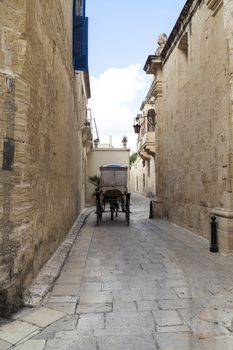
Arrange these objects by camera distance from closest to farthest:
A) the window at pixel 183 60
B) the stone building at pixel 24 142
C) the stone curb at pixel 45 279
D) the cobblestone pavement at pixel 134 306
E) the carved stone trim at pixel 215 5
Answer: the cobblestone pavement at pixel 134 306 → the stone building at pixel 24 142 → the stone curb at pixel 45 279 → the carved stone trim at pixel 215 5 → the window at pixel 183 60

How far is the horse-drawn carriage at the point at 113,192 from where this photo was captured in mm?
10836

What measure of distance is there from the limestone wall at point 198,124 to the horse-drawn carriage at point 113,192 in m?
1.61

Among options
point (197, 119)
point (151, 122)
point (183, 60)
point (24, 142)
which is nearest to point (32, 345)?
point (24, 142)

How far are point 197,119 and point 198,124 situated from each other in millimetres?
170

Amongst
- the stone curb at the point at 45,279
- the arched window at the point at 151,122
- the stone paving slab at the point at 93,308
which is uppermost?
the arched window at the point at 151,122

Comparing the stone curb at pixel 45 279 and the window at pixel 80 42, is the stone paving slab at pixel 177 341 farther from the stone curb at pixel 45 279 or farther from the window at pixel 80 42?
the window at pixel 80 42

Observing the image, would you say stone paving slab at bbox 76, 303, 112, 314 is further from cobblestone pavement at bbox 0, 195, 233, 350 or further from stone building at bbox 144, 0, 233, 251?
stone building at bbox 144, 0, 233, 251

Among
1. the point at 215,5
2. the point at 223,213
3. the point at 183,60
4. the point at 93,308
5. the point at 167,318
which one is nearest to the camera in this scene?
the point at 167,318

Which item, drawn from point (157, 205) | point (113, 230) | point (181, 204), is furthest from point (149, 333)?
point (157, 205)

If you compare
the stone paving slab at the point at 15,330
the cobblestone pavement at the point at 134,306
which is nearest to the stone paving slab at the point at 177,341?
the cobblestone pavement at the point at 134,306

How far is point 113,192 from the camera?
11297 mm

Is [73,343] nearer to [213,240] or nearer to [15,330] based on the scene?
[15,330]

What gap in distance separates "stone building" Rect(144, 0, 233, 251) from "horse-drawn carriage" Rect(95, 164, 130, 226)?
5.29ft

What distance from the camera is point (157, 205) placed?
42.9 ft
